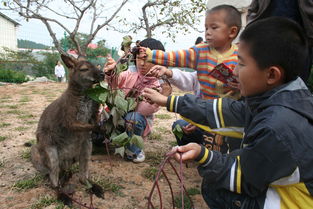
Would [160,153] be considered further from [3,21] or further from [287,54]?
[3,21]

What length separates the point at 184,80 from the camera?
3.01 meters

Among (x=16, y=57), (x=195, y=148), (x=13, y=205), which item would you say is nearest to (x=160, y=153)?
(x=13, y=205)

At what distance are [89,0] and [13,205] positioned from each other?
10.6 meters

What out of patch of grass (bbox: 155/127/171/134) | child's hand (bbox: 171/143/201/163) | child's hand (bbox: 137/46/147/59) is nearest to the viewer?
child's hand (bbox: 171/143/201/163)

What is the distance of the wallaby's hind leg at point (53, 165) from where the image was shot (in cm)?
257

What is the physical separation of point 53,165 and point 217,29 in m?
2.13

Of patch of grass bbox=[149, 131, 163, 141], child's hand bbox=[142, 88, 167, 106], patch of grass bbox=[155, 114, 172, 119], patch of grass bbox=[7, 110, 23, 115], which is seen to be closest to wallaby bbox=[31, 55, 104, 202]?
child's hand bbox=[142, 88, 167, 106]

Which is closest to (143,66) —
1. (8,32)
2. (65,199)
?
(65,199)

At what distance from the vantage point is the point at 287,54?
1464 mm

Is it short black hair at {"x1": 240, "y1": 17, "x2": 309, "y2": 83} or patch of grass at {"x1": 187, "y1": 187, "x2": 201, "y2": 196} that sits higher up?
short black hair at {"x1": 240, "y1": 17, "x2": 309, "y2": 83}

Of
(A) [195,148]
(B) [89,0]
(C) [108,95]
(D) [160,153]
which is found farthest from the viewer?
(B) [89,0]

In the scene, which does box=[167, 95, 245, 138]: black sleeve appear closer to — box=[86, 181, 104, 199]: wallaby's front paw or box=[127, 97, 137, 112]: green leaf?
box=[127, 97, 137, 112]: green leaf

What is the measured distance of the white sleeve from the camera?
9.61 ft

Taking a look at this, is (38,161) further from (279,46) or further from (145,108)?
(279,46)
